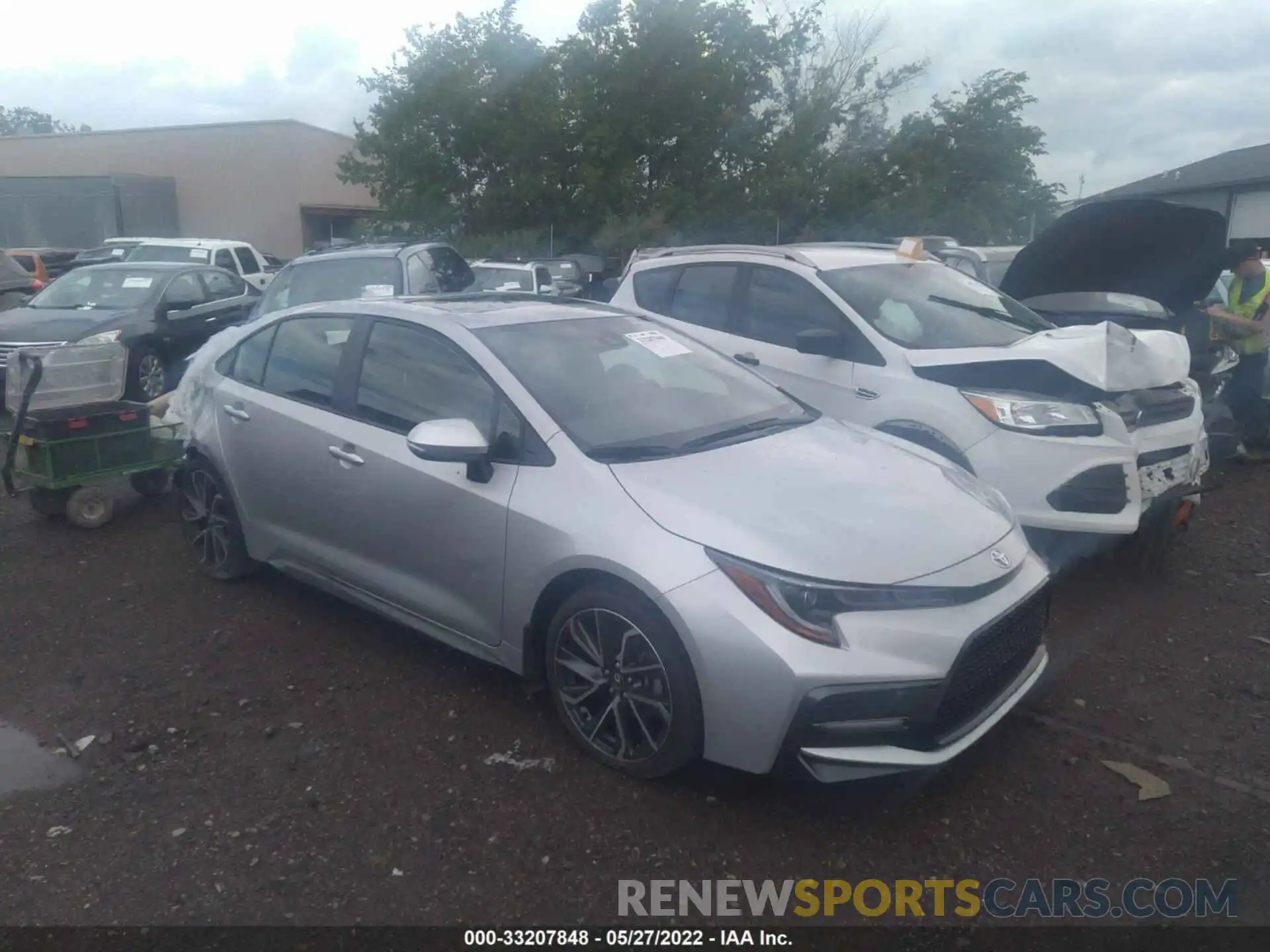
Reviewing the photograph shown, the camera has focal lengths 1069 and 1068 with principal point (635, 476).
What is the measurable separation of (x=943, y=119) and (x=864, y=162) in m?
2.82

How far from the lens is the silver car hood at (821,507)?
3461mm

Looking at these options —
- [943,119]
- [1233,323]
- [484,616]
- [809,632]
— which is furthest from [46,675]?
[943,119]

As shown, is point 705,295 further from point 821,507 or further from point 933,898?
point 933,898

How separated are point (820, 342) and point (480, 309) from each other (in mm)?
2099

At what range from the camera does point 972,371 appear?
5781 mm

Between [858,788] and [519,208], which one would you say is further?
[519,208]

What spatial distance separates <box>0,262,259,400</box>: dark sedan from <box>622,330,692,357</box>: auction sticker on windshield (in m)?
7.42

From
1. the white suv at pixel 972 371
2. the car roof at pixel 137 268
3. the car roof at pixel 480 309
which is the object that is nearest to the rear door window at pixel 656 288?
the white suv at pixel 972 371

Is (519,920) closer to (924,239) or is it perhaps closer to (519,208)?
(924,239)

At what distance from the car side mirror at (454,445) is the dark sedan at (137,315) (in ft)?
25.1

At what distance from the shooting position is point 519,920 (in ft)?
10.2

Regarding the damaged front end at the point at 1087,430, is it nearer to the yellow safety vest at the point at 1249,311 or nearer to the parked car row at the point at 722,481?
the parked car row at the point at 722,481

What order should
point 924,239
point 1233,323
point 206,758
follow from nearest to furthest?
point 206,758 < point 1233,323 < point 924,239

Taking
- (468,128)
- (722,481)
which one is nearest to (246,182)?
(468,128)
